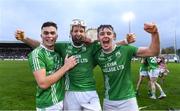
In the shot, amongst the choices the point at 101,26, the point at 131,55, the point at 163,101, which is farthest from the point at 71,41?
the point at 163,101

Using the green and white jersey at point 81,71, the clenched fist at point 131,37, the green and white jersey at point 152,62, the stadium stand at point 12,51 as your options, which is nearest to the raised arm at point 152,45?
the clenched fist at point 131,37

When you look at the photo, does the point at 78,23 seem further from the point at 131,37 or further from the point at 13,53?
the point at 13,53

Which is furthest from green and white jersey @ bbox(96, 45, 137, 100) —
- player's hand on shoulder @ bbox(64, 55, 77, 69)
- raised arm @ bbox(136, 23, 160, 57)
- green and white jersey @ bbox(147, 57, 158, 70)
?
green and white jersey @ bbox(147, 57, 158, 70)

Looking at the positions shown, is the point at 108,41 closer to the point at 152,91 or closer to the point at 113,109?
the point at 113,109

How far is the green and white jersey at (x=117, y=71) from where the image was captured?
7691 millimetres

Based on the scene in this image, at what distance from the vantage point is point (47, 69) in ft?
23.3

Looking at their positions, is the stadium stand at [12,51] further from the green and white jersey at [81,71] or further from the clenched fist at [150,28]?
the clenched fist at [150,28]

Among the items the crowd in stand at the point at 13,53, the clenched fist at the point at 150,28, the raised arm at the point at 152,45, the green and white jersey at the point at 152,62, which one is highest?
the clenched fist at the point at 150,28

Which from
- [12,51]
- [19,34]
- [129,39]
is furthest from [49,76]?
[12,51]

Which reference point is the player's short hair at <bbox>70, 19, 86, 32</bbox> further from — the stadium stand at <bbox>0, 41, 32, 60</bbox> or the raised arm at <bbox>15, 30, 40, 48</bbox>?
the stadium stand at <bbox>0, 41, 32, 60</bbox>

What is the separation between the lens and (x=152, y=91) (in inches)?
712

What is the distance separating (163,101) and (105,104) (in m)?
9.83

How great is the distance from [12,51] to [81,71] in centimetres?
11276

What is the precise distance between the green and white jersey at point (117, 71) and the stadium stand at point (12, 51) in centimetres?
10683
